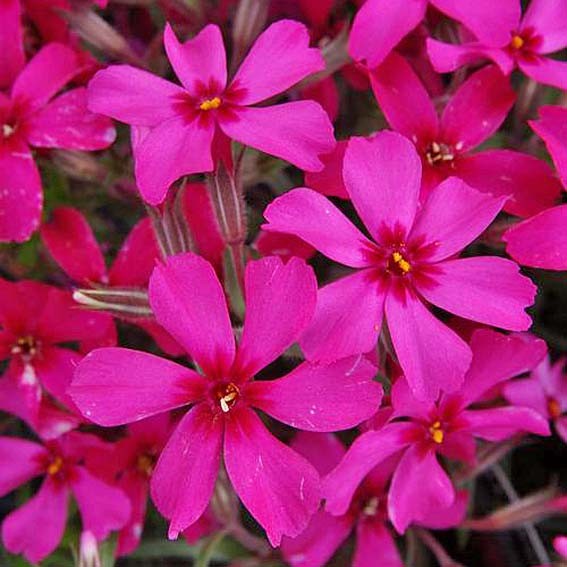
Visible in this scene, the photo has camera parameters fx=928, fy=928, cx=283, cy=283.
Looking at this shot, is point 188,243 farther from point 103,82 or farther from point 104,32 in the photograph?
point 104,32

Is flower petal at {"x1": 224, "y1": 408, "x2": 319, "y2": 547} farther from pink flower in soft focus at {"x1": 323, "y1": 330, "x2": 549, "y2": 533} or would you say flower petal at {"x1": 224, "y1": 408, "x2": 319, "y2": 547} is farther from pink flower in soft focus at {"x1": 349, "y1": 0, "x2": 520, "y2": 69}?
pink flower in soft focus at {"x1": 349, "y1": 0, "x2": 520, "y2": 69}

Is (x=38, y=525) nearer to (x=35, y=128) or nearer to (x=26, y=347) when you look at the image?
(x=26, y=347)

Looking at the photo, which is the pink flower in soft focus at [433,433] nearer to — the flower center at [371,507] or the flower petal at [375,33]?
the flower center at [371,507]

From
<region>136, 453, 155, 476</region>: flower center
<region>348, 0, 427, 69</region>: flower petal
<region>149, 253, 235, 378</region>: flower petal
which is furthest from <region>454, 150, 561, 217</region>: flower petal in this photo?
<region>136, 453, 155, 476</region>: flower center

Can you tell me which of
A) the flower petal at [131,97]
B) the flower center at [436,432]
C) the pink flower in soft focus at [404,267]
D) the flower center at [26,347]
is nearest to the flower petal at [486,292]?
the pink flower in soft focus at [404,267]

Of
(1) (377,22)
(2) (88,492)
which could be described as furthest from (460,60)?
(2) (88,492)

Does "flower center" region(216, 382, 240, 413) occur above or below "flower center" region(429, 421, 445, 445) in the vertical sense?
above
